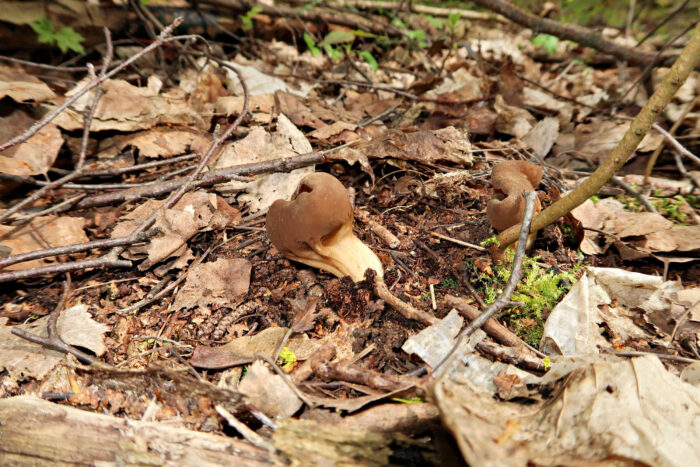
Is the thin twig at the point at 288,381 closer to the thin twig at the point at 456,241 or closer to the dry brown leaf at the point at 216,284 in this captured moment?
the dry brown leaf at the point at 216,284

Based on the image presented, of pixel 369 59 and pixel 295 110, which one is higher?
pixel 369 59

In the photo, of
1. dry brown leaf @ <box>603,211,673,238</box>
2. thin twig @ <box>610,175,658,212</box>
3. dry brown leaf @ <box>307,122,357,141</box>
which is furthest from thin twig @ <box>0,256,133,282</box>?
thin twig @ <box>610,175,658,212</box>

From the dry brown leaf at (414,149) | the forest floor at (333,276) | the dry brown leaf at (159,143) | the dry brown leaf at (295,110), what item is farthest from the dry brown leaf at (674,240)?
the dry brown leaf at (159,143)

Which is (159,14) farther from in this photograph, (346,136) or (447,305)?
(447,305)

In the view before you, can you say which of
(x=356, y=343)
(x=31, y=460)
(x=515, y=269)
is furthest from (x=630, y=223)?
(x=31, y=460)

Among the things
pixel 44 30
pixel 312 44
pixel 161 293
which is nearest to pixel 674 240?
pixel 161 293

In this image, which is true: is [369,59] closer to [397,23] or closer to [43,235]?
[397,23]
